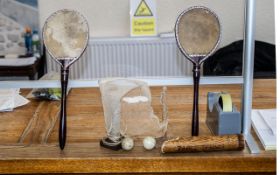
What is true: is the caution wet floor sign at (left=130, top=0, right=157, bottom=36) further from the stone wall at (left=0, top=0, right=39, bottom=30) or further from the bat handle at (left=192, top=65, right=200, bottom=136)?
the bat handle at (left=192, top=65, right=200, bottom=136)

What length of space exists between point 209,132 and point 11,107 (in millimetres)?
783

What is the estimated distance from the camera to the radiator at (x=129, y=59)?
3953 millimetres

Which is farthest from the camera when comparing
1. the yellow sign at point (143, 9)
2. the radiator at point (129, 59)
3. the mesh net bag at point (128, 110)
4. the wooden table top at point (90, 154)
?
the radiator at point (129, 59)

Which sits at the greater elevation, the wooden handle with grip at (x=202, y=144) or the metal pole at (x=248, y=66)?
the metal pole at (x=248, y=66)

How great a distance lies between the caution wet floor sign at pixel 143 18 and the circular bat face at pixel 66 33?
2.67m

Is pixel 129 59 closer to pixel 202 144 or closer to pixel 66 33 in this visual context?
pixel 66 33

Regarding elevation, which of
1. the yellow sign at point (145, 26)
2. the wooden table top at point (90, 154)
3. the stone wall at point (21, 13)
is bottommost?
the wooden table top at point (90, 154)

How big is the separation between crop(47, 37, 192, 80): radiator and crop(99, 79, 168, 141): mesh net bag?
260 centimetres

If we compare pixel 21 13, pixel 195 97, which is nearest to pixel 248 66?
pixel 195 97

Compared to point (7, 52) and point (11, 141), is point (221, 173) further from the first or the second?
point (7, 52)

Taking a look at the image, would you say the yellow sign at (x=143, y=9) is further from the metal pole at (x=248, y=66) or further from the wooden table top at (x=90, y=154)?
the metal pole at (x=248, y=66)

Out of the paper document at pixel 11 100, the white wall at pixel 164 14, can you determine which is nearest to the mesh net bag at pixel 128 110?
the paper document at pixel 11 100

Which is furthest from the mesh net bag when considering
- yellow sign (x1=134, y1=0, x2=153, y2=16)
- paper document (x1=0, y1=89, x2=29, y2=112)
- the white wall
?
the white wall

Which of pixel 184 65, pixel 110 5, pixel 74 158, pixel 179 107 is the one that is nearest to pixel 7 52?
pixel 110 5
